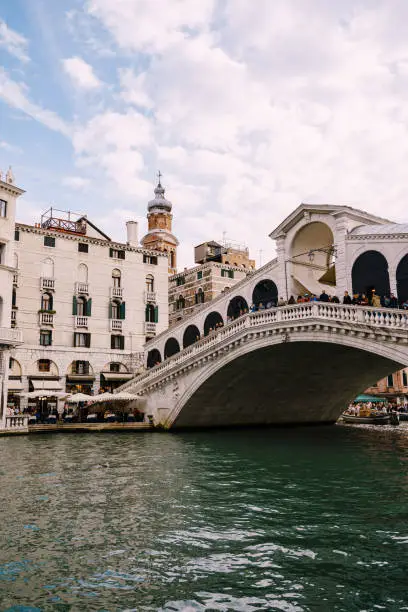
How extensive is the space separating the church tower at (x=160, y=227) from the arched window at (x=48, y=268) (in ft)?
95.6

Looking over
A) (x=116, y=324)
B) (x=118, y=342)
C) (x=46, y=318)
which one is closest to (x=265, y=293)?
(x=116, y=324)

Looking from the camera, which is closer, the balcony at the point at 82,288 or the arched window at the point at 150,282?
the balcony at the point at 82,288

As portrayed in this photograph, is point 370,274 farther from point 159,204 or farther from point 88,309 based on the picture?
point 159,204

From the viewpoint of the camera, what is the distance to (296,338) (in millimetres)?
21922

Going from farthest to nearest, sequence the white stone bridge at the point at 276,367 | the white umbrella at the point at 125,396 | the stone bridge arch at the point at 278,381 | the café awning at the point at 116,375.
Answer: the café awning at the point at 116,375 → the white umbrella at the point at 125,396 → the stone bridge arch at the point at 278,381 → the white stone bridge at the point at 276,367

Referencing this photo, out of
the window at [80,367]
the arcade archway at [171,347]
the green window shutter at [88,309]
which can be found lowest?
the window at [80,367]

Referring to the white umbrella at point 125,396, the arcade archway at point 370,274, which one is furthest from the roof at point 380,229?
the white umbrella at point 125,396

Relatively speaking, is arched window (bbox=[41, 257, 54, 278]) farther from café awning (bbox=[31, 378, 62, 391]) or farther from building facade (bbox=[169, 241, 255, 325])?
building facade (bbox=[169, 241, 255, 325])

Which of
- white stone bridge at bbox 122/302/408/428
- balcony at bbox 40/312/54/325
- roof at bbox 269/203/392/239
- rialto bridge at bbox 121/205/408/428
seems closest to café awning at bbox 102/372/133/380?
white stone bridge at bbox 122/302/408/428

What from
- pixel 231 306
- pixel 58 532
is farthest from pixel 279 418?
pixel 58 532

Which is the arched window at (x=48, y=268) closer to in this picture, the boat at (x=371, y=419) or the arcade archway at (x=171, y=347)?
the arcade archway at (x=171, y=347)

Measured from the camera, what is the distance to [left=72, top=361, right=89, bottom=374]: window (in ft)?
117

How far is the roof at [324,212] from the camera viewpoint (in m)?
23.9

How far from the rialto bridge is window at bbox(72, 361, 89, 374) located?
16.6 ft
